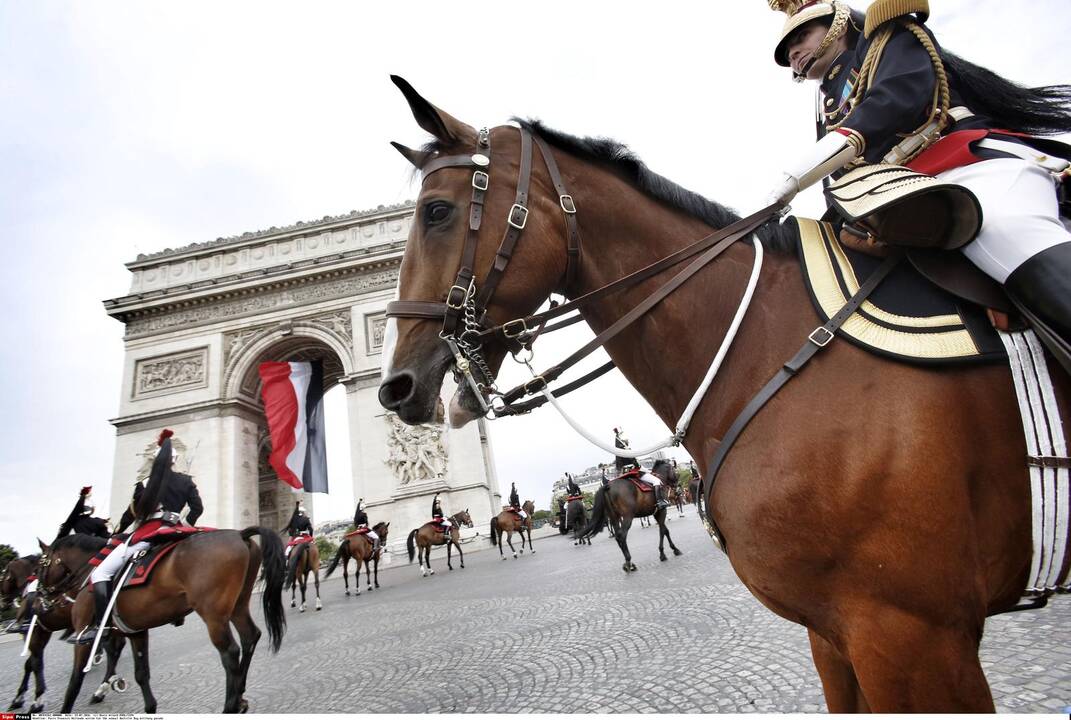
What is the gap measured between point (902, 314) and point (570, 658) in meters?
3.72

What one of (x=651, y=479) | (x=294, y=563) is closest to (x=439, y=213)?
(x=651, y=479)

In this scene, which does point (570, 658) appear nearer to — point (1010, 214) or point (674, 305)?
point (674, 305)

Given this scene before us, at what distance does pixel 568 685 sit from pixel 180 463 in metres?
22.0

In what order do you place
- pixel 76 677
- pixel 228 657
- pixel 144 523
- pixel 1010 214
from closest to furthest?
pixel 1010 214 → pixel 228 657 → pixel 76 677 → pixel 144 523

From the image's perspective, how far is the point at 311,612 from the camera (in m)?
10.5

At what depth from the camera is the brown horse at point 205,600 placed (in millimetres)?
4375

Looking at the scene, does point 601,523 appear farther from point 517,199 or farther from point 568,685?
point 517,199

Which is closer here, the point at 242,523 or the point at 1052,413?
the point at 1052,413

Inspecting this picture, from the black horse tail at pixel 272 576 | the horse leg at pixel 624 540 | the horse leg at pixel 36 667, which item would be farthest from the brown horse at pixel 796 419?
the horse leg at pixel 624 540

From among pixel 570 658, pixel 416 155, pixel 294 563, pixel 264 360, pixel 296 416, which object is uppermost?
pixel 264 360

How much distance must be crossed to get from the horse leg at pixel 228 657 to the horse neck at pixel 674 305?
4.27m

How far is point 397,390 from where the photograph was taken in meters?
1.44

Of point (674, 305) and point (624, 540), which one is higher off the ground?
point (674, 305)

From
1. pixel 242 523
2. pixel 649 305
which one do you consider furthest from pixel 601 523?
pixel 242 523
